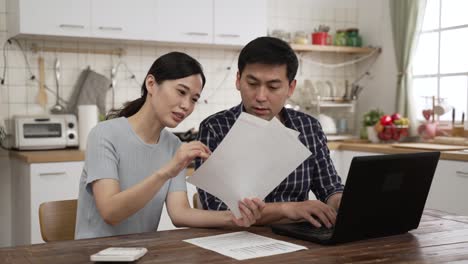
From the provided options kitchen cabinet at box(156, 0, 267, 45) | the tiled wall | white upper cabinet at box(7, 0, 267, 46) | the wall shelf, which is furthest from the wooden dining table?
the wall shelf

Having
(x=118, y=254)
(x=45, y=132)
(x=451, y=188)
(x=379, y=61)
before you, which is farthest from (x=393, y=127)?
(x=118, y=254)

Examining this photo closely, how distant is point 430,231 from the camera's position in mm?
1701

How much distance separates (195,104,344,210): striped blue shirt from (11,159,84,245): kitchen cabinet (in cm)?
155

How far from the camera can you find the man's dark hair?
1.89m

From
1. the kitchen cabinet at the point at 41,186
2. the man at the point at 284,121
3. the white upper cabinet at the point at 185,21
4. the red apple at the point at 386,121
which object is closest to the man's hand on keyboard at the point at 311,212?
the man at the point at 284,121

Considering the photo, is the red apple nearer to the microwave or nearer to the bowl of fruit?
the bowl of fruit

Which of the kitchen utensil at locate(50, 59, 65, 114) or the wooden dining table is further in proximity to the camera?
the kitchen utensil at locate(50, 59, 65, 114)

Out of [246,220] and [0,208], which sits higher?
[246,220]

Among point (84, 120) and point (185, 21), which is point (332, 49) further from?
point (84, 120)

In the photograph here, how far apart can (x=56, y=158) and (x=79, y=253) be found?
2013mm

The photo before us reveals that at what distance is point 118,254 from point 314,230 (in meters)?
0.57

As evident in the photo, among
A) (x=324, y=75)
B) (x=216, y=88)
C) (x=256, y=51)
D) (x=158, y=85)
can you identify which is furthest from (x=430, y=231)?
(x=324, y=75)

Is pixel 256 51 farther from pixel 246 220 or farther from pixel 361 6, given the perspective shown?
pixel 361 6

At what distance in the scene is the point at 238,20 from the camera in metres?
4.04
